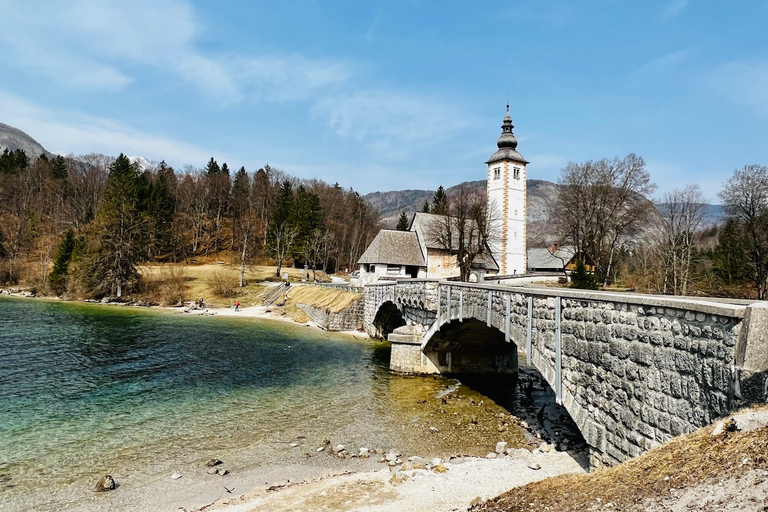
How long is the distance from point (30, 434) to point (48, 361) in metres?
11.8

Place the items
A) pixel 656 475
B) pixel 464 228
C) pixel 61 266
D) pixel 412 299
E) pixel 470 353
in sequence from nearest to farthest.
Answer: pixel 656 475 < pixel 470 353 < pixel 412 299 < pixel 464 228 < pixel 61 266

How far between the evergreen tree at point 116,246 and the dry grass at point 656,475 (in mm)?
58654

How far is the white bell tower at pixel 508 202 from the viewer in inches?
2099

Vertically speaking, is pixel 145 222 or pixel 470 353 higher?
pixel 145 222

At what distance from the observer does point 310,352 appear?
28.6 meters

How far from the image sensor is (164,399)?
17.7 meters

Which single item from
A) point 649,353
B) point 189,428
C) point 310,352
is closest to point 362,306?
point 310,352

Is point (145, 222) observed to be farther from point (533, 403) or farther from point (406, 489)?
point (406, 489)

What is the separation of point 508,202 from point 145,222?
159ft

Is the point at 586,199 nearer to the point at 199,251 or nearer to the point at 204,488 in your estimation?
the point at 204,488

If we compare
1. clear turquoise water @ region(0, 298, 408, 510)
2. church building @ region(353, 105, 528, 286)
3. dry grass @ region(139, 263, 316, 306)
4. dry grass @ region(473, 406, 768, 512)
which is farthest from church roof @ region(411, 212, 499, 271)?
dry grass @ region(473, 406, 768, 512)

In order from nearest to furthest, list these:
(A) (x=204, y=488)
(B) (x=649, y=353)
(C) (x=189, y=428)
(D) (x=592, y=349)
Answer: (B) (x=649, y=353) → (D) (x=592, y=349) → (A) (x=204, y=488) → (C) (x=189, y=428)

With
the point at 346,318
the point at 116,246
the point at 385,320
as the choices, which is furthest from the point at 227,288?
the point at 385,320

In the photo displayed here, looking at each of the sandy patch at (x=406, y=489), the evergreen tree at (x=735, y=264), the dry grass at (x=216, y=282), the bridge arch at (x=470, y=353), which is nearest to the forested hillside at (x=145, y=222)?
the dry grass at (x=216, y=282)
